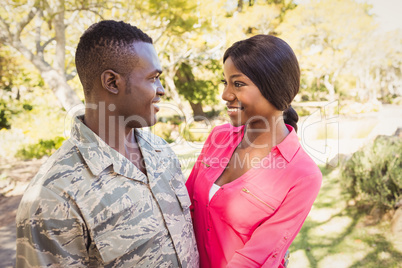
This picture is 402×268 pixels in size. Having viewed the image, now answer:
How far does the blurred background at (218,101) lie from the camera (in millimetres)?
4961

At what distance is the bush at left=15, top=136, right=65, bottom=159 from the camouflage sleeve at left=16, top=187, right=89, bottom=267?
983cm

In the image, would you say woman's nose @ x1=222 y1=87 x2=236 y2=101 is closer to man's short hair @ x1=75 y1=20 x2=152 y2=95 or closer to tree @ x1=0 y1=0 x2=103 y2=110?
man's short hair @ x1=75 y1=20 x2=152 y2=95

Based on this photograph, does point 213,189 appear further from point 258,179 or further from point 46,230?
point 46,230

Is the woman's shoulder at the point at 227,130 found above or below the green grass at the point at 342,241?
above

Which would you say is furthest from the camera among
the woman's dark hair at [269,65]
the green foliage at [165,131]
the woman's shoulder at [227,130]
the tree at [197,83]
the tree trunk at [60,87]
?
the tree at [197,83]

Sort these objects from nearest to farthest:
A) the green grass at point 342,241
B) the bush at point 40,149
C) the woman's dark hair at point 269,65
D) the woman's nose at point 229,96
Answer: the woman's dark hair at point 269,65, the woman's nose at point 229,96, the green grass at point 342,241, the bush at point 40,149

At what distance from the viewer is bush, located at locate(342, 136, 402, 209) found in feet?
16.2

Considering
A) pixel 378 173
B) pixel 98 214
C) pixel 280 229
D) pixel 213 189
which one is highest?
pixel 98 214

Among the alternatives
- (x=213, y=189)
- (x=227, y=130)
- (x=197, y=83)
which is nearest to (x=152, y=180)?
(x=213, y=189)

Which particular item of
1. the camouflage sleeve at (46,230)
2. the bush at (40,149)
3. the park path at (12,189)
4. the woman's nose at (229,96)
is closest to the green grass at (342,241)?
the park path at (12,189)

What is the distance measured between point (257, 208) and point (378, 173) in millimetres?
4278

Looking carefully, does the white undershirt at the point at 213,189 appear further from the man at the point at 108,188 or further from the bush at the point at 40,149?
the bush at the point at 40,149

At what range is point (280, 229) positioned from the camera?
177cm

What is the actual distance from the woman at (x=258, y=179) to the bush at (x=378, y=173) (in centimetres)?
386
